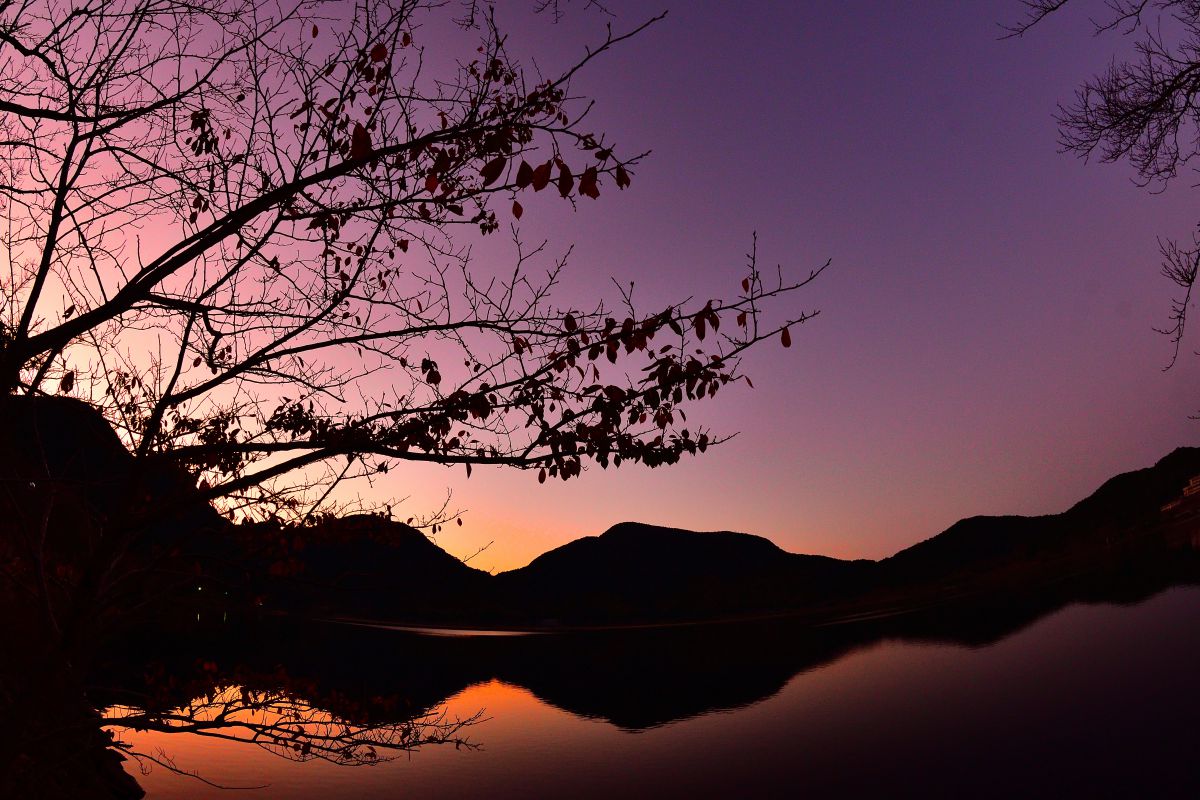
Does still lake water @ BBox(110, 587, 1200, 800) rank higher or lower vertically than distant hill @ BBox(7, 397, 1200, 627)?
lower

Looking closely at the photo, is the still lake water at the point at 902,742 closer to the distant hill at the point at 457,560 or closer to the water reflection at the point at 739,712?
the water reflection at the point at 739,712

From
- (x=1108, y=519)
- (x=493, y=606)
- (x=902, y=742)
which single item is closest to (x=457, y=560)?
(x=902, y=742)

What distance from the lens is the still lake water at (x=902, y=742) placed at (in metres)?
17.6

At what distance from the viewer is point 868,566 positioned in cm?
6391

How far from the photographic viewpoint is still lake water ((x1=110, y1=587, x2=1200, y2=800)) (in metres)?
17.6

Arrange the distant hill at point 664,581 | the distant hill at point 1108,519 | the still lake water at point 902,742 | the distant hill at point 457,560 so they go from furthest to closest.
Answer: the distant hill at point 664,581
the distant hill at point 1108,519
the still lake water at point 902,742
the distant hill at point 457,560

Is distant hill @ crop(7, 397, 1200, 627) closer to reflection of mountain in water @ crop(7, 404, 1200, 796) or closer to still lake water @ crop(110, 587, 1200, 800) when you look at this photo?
reflection of mountain in water @ crop(7, 404, 1200, 796)

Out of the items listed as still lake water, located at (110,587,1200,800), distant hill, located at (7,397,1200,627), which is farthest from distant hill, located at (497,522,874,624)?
still lake water, located at (110,587,1200,800)

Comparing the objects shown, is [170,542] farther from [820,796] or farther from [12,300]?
[820,796]

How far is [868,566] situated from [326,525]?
6378cm

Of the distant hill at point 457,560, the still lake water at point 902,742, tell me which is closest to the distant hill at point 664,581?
the distant hill at point 457,560

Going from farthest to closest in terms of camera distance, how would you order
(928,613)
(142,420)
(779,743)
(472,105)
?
(928,613), (779,743), (142,420), (472,105)

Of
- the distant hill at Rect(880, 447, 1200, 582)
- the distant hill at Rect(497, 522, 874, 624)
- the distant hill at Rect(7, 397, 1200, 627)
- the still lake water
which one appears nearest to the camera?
the distant hill at Rect(7, 397, 1200, 627)

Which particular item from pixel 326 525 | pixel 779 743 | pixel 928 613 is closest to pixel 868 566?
pixel 928 613
